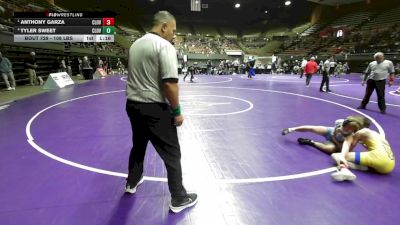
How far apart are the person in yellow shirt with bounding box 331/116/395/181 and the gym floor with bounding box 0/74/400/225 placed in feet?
0.40

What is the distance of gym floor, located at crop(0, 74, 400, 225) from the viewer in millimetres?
3086

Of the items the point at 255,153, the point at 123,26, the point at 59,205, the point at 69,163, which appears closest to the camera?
the point at 59,205

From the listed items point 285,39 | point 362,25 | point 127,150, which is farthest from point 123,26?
point 127,150

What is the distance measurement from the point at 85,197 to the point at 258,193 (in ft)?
6.60

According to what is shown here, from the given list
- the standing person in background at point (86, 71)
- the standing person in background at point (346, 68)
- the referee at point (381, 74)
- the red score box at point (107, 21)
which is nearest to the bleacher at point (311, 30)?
the standing person in background at point (346, 68)

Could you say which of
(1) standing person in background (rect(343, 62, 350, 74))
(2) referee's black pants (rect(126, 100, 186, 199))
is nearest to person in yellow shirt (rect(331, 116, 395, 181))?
(2) referee's black pants (rect(126, 100, 186, 199))

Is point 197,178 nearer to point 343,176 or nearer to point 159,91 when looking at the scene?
point 159,91

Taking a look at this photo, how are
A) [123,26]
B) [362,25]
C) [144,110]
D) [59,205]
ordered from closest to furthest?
1. [144,110]
2. [59,205]
3. [362,25]
4. [123,26]

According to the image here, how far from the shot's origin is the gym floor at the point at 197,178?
309 cm

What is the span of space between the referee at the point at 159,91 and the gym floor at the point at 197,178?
25.8 inches

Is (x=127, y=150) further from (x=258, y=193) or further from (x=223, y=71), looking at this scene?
(x=223, y=71)

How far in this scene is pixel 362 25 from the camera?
3744 cm

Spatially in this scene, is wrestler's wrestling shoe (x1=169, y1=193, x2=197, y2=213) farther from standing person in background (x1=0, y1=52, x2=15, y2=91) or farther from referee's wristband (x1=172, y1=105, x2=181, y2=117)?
standing person in background (x1=0, y1=52, x2=15, y2=91)
